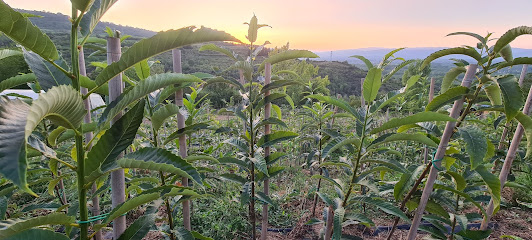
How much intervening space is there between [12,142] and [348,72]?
2905 cm

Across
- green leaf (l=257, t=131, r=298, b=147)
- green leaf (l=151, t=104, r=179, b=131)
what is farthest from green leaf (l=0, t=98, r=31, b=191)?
green leaf (l=257, t=131, r=298, b=147)

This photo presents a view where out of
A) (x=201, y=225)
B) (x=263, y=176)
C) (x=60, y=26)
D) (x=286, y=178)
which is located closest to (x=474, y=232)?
(x=263, y=176)

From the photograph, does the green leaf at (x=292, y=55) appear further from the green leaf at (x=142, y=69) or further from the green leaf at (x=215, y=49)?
the green leaf at (x=142, y=69)

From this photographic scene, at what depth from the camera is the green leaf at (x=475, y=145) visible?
4.09 ft

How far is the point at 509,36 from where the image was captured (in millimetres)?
1223

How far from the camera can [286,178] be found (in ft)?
13.8

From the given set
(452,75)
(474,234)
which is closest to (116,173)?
(452,75)

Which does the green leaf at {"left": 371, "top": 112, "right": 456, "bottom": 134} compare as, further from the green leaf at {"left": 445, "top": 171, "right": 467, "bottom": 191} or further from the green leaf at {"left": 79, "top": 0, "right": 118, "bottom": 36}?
the green leaf at {"left": 79, "top": 0, "right": 118, "bottom": 36}

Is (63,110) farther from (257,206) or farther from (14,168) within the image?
(257,206)

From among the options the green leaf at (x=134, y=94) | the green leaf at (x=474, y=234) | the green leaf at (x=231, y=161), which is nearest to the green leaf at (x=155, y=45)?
the green leaf at (x=134, y=94)

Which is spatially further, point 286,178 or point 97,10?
point 286,178

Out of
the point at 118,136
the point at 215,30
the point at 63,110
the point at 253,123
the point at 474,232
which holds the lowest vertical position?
the point at 474,232

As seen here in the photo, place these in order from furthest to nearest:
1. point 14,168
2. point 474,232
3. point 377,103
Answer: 1. point 474,232
2. point 377,103
3. point 14,168

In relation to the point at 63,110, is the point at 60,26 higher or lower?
higher
